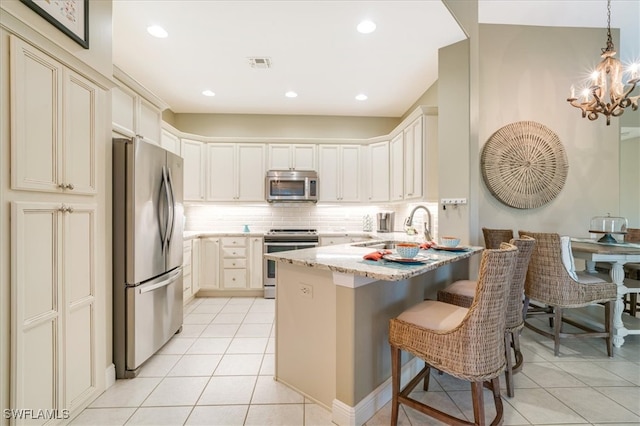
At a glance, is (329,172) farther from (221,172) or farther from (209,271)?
(209,271)

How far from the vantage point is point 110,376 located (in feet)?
6.43

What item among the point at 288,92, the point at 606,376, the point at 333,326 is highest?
the point at 288,92

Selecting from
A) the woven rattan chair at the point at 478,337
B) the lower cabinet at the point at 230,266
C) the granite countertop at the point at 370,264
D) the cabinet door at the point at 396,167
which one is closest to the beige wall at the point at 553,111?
the cabinet door at the point at 396,167

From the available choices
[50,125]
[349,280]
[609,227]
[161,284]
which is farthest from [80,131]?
[609,227]

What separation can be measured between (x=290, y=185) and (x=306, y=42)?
2.14m

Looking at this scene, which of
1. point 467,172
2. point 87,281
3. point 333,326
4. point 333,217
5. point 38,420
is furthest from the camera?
point 333,217

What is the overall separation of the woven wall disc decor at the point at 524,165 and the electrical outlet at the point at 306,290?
2.54m

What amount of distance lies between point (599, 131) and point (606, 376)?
2.72m

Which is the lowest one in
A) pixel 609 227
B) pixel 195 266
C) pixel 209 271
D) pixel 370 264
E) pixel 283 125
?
pixel 209 271

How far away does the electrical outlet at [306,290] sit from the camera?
1746mm

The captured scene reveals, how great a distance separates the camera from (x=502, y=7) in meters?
2.89

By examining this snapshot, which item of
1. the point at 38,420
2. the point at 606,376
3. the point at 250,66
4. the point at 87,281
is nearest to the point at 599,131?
the point at 606,376

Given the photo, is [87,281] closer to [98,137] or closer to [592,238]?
[98,137]

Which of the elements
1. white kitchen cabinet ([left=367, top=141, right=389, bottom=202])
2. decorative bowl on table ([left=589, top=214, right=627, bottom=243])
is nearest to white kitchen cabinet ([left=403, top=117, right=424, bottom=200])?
white kitchen cabinet ([left=367, top=141, right=389, bottom=202])
